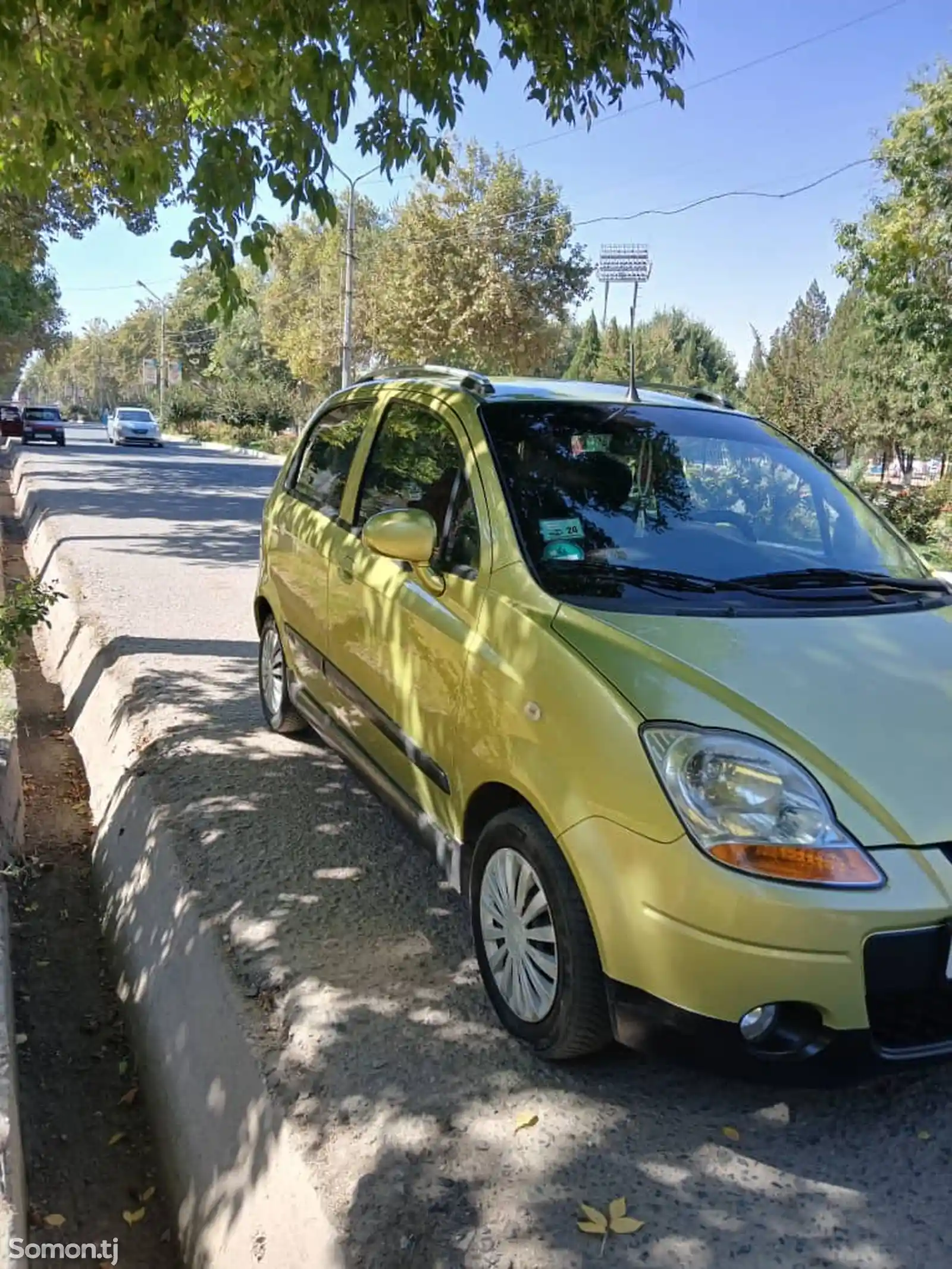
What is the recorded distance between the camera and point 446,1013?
3.03m

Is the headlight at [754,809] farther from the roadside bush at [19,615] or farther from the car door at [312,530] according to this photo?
the roadside bush at [19,615]

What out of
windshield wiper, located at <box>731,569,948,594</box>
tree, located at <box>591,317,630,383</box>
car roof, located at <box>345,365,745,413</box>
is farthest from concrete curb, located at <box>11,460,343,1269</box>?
tree, located at <box>591,317,630,383</box>

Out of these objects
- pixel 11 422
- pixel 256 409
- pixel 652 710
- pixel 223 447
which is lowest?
pixel 652 710

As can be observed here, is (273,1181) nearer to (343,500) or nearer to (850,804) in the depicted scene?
(850,804)

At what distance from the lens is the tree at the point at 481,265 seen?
34656 millimetres

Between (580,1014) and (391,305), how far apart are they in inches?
1415

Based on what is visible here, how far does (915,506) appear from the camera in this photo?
1891 cm

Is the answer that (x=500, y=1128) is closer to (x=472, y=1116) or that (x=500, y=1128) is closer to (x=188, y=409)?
(x=472, y=1116)

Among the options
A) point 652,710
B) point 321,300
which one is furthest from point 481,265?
point 652,710

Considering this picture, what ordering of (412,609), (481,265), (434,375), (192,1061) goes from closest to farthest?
1. (192,1061)
2. (412,609)
3. (434,375)
4. (481,265)

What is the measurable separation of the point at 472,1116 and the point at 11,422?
1613 inches

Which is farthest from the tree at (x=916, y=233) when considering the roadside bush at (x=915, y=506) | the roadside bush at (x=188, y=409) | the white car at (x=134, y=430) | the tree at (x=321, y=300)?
the roadside bush at (x=188, y=409)

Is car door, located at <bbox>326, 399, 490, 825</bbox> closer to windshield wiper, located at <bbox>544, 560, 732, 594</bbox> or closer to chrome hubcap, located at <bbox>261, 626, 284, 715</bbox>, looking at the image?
windshield wiper, located at <bbox>544, 560, 732, 594</bbox>

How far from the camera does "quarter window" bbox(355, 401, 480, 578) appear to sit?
10.9ft
